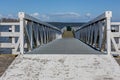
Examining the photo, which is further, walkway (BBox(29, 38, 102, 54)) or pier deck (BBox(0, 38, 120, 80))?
walkway (BBox(29, 38, 102, 54))

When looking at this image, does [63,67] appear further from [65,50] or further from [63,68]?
[65,50]

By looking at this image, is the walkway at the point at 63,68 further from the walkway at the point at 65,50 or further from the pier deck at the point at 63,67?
the walkway at the point at 65,50

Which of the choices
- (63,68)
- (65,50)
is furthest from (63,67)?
(65,50)

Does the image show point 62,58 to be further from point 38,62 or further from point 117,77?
point 117,77

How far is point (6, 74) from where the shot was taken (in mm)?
7441

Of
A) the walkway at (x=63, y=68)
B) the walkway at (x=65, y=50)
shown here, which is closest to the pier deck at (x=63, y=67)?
the walkway at (x=63, y=68)

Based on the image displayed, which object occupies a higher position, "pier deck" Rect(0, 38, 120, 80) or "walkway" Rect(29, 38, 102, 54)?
"walkway" Rect(29, 38, 102, 54)

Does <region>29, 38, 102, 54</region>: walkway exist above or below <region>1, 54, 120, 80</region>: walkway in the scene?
above

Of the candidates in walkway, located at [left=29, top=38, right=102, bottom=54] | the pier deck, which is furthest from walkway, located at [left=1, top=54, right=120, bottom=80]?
walkway, located at [left=29, top=38, right=102, bottom=54]

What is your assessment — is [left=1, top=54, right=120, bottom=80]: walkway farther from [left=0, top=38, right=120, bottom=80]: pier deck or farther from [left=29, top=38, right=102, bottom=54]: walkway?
[left=29, top=38, right=102, bottom=54]: walkway

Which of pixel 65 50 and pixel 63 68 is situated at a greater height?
pixel 65 50

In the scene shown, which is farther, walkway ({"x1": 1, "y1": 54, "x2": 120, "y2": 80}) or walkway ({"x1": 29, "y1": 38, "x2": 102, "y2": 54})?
walkway ({"x1": 29, "y1": 38, "x2": 102, "y2": 54})

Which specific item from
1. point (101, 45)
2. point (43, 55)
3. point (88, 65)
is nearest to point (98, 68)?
point (88, 65)

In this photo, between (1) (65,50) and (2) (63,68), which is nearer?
(2) (63,68)
